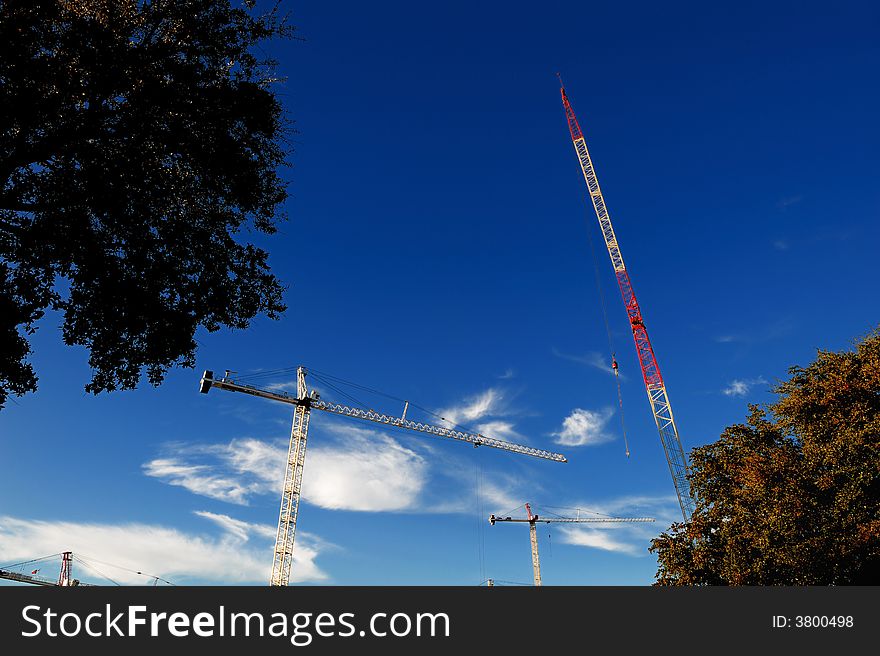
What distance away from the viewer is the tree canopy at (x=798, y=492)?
2212cm

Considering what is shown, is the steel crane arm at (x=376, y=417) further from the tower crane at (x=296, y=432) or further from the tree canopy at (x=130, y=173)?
the tree canopy at (x=130, y=173)

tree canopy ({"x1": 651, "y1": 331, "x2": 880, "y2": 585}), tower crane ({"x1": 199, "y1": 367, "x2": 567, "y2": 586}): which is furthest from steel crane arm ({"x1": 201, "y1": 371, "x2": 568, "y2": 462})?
tree canopy ({"x1": 651, "y1": 331, "x2": 880, "y2": 585})

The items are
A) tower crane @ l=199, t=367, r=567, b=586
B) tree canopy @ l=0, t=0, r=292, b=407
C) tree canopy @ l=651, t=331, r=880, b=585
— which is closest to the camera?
tree canopy @ l=0, t=0, r=292, b=407

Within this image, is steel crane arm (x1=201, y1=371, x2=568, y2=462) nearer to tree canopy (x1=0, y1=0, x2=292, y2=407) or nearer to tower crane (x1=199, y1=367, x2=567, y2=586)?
tower crane (x1=199, y1=367, x2=567, y2=586)

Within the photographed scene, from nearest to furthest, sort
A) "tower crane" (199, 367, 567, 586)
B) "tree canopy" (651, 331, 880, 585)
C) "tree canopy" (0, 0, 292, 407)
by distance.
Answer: "tree canopy" (0, 0, 292, 407), "tree canopy" (651, 331, 880, 585), "tower crane" (199, 367, 567, 586)

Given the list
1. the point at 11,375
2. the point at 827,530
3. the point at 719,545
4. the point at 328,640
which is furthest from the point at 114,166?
the point at 719,545

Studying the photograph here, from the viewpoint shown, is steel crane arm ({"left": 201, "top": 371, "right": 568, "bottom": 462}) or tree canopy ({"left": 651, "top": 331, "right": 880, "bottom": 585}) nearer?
tree canopy ({"left": 651, "top": 331, "right": 880, "bottom": 585})

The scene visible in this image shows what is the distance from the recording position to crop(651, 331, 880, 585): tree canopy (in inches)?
871

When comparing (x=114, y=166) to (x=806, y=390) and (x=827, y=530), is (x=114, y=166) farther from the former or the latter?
(x=806, y=390)

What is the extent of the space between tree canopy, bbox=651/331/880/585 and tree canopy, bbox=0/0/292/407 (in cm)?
2262

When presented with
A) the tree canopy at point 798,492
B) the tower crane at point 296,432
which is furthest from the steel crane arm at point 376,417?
the tree canopy at point 798,492

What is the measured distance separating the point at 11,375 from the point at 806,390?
3267cm

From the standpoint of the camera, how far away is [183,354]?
15.5 meters

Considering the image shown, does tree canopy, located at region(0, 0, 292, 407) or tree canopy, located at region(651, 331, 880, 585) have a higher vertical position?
tree canopy, located at region(0, 0, 292, 407)
